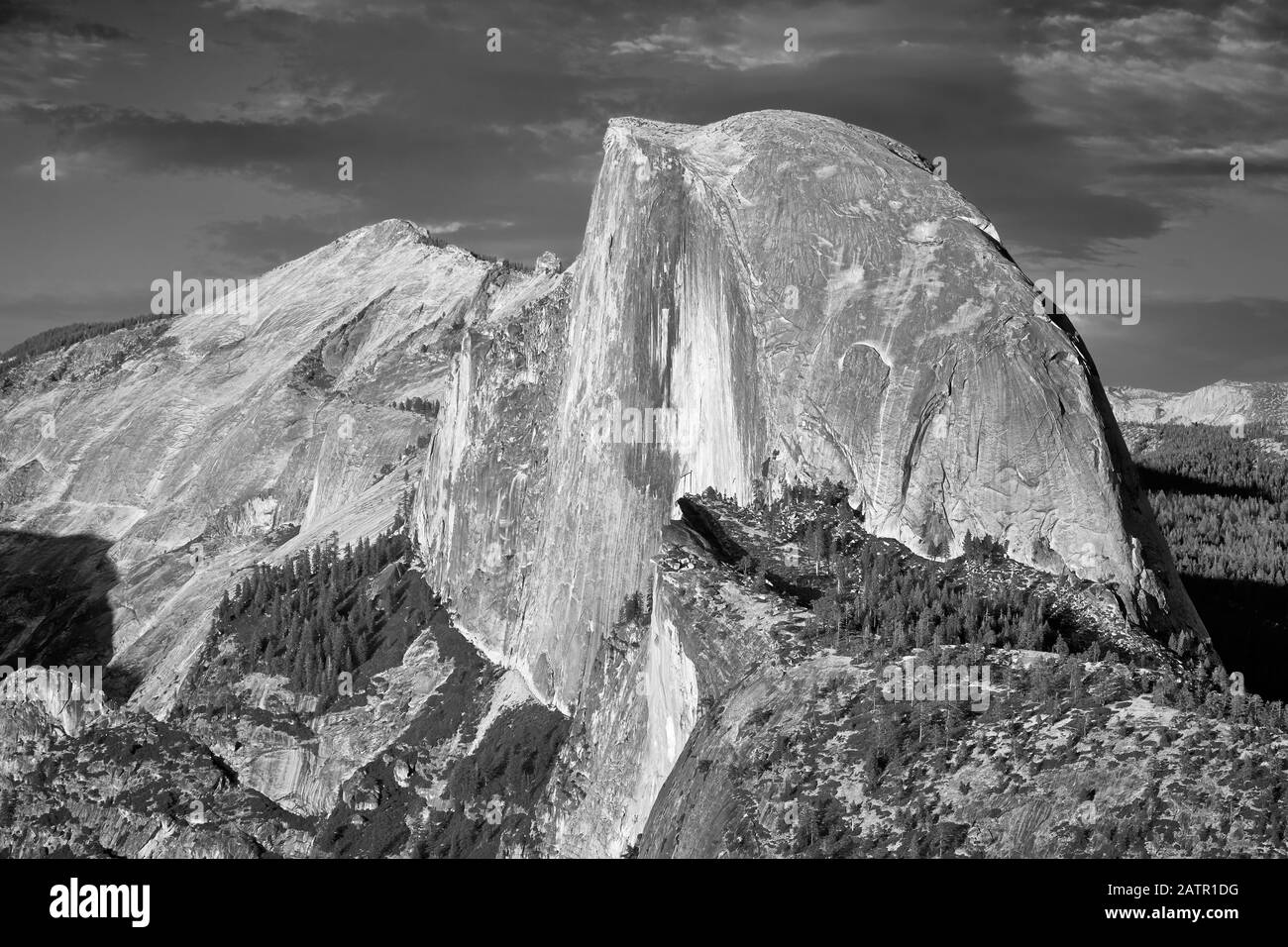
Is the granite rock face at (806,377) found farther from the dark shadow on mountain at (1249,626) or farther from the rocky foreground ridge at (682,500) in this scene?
the dark shadow on mountain at (1249,626)

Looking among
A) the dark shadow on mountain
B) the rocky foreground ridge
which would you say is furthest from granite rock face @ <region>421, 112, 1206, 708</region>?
the dark shadow on mountain

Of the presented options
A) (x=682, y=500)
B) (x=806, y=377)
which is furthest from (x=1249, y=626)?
(x=682, y=500)

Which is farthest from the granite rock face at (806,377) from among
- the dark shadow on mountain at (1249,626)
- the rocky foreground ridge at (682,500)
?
the dark shadow on mountain at (1249,626)

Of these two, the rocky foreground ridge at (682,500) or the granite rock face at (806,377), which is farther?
the granite rock face at (806,377)
